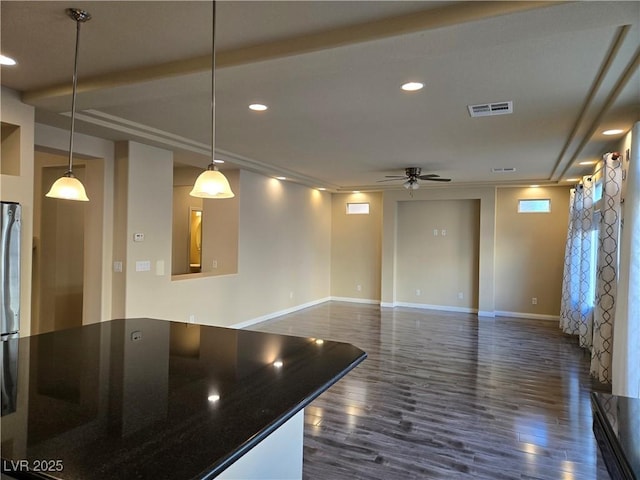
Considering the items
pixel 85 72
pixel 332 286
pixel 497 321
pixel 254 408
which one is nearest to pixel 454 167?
pixel 497 321

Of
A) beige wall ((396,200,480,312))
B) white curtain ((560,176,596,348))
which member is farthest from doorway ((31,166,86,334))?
white curtain ((560,176,596,348))

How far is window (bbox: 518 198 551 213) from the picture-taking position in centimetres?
803

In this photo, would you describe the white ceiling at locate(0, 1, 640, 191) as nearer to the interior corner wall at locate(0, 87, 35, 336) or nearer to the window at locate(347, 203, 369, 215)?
the interior corner wall at locate(0, 87, 35, 336)

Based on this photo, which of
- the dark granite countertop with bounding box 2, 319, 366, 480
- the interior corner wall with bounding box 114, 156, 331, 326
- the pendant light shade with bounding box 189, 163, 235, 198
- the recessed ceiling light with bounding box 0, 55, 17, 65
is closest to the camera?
the dark granite countertop with bounding box 2, 319, 366, 480

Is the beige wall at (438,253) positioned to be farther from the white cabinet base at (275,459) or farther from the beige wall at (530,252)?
the white cabinet base at (275,459)

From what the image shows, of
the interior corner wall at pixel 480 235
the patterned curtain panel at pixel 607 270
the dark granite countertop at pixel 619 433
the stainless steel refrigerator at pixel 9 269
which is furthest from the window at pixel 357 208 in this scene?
the dark granite countertop at pixel 619 433

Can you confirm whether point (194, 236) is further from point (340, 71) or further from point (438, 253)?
point (340, 71)

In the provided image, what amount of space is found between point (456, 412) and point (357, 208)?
6.78 metres

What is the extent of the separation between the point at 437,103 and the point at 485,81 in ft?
1.71

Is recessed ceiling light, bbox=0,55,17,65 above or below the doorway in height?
above

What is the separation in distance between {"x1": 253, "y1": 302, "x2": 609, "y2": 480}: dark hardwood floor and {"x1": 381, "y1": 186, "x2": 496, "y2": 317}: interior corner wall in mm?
1912

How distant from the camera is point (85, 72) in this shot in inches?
113

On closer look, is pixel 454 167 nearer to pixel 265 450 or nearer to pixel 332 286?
pixel 332 286

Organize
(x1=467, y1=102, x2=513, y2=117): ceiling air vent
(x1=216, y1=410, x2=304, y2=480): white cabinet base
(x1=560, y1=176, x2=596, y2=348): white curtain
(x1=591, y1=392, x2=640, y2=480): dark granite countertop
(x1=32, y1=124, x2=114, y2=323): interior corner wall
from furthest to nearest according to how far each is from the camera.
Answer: (x1=560, y1=176, x2=596, y2=348): white curtain, (x1=32, y1=124, x2=114, y2=323): interior corner wall, (x1=467, y1=102, x2=513, y2=117): ceiling air vent, (x1=216, y1=410, x2=304, y2=480): white cabinet base, (x1=591, y1=392, x2=640, y2=480): dark granite countertop
